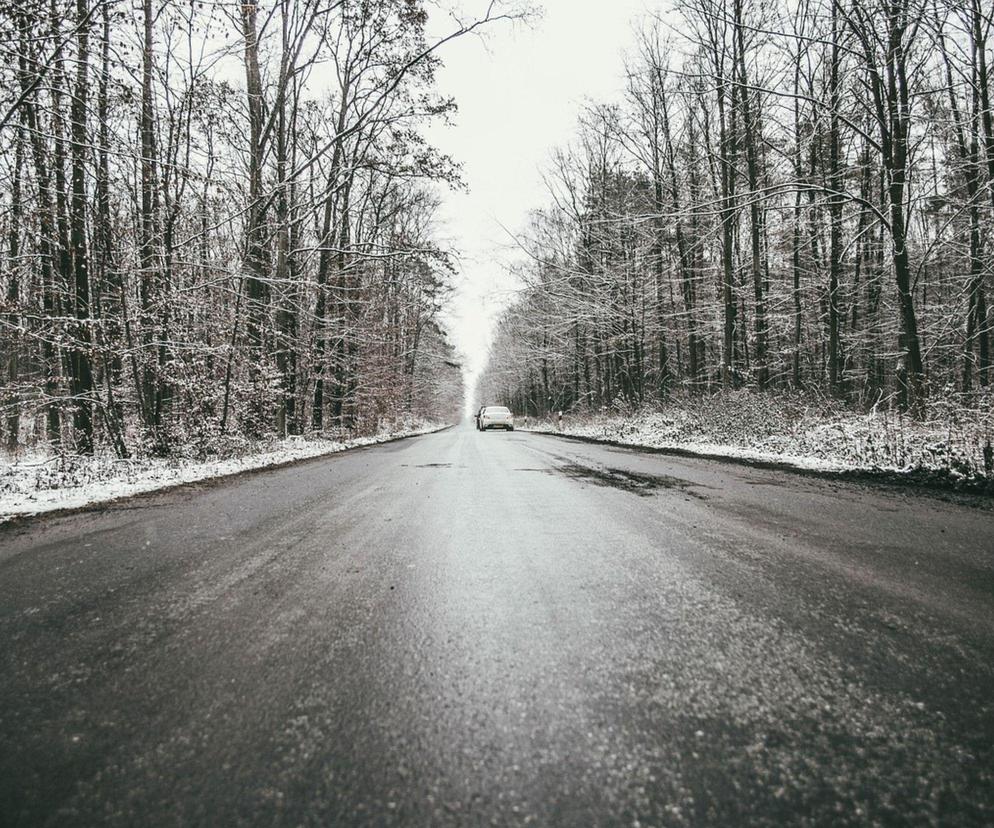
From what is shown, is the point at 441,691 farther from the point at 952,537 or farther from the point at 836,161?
the point at 836,161

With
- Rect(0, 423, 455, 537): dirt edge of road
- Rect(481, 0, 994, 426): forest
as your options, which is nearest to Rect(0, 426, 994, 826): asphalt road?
Rect(0, 423, 455, 537): dirt edge of road

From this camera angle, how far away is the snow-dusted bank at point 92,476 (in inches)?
184

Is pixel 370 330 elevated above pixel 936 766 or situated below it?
above

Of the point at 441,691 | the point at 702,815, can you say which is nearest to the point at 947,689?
the point at 702,815

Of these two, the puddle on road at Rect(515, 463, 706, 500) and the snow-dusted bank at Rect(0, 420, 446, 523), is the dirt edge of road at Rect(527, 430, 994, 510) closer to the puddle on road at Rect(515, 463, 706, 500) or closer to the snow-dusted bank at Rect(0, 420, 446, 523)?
the puddle on road at Rect(515, 463, 706, 500)

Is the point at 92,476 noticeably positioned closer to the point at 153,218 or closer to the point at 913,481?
the point at 153,218

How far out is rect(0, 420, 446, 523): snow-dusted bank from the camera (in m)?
4.68

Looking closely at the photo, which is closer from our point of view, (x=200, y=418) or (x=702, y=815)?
(x=702, y=815)

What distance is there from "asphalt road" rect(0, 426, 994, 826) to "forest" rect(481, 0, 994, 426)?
7164mm

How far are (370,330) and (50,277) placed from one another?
31.8 ft

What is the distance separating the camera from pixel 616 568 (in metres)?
2.38

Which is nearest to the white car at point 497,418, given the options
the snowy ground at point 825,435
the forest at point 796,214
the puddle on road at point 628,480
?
the forest at point 796,214

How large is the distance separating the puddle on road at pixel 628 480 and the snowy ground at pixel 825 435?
2.55 m

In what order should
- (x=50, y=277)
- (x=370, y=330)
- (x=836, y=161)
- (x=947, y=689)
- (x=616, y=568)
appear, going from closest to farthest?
(x=947, y=689)
(x=616, y=568)
(x=50, y=277)
(x=836, y=161)
(x=370, y=330)
